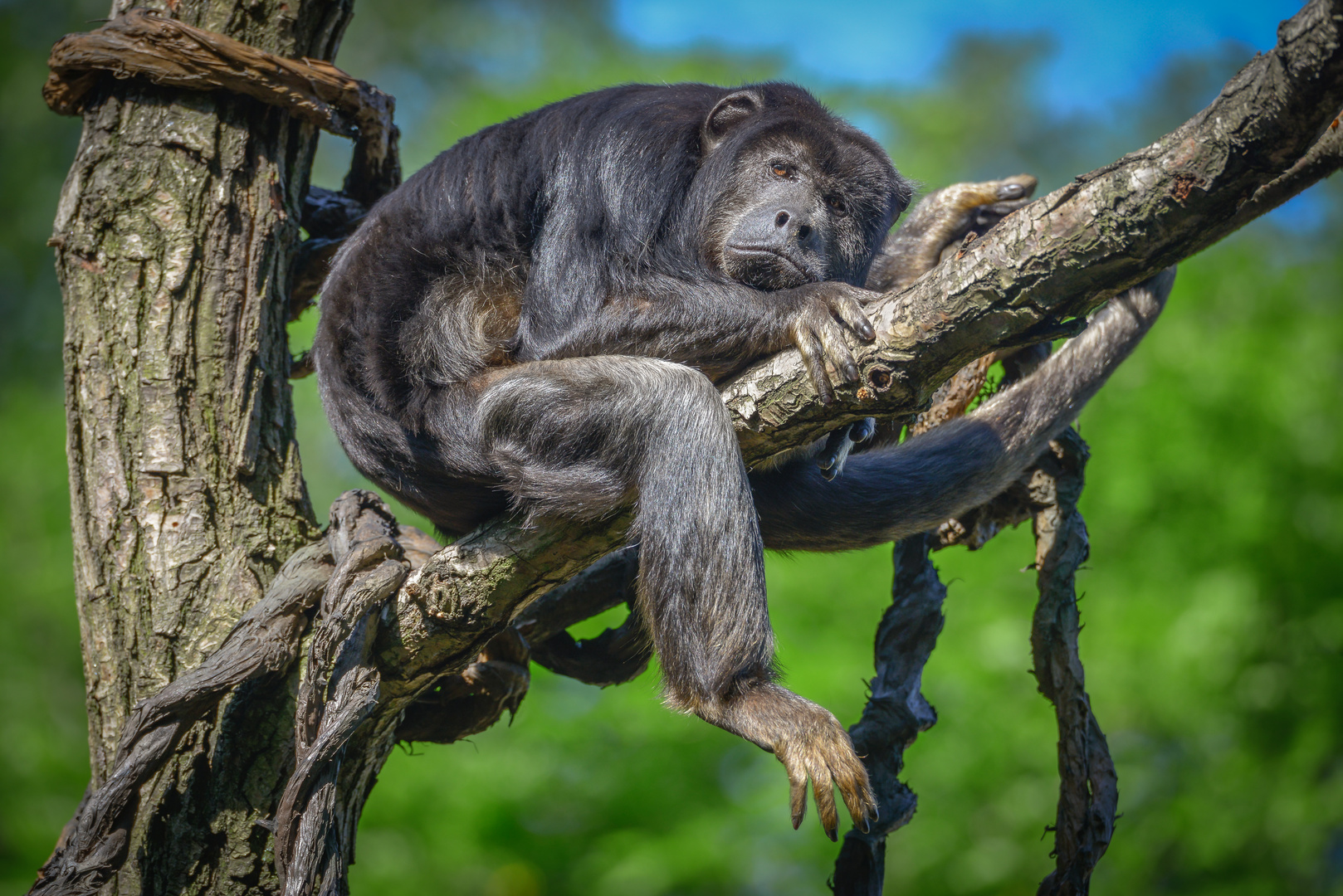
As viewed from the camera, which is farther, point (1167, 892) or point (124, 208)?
point (1167, 892)

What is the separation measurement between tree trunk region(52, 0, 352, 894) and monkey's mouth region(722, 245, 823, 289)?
1580 millimetres

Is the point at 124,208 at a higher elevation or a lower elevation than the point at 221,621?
higher

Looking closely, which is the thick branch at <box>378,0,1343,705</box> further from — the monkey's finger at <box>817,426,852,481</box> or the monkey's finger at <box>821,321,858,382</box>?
the monkey's finger at <box>817,426,852,481</box>

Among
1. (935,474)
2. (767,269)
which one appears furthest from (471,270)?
(935,474)

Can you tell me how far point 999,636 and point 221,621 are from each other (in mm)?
5887

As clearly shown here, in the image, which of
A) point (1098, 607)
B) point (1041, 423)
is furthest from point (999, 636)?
point (1041, 423)

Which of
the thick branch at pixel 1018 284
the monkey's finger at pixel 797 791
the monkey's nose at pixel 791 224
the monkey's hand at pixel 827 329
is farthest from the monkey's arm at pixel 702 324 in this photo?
the monkey's finger at pixel 797 791

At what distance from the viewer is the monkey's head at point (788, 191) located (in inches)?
131

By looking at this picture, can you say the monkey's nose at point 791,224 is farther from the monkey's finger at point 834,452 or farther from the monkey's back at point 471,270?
the monkey's finger at point 834,452

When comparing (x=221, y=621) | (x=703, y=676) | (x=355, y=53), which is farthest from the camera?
(x=355, y=53)

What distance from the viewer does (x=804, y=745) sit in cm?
261

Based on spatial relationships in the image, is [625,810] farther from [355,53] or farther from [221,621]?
[355,53]

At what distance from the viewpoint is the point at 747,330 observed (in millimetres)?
2857

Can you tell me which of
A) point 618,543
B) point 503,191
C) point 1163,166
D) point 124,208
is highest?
point 503,191
